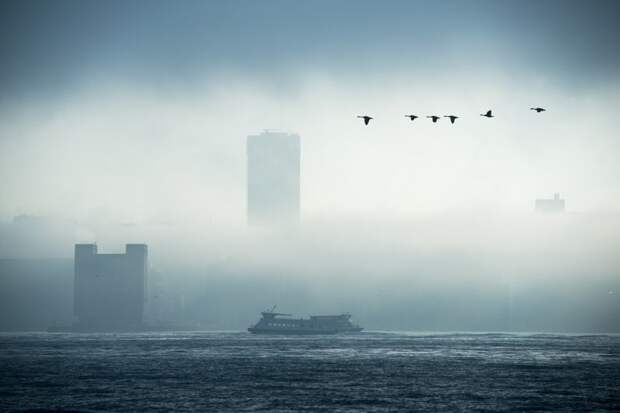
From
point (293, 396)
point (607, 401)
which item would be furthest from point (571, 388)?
point (293, 396)

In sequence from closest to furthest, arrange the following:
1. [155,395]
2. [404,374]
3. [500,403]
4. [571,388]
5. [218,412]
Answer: [218,412], [500,403], [155,395], [571,388], [404,374]

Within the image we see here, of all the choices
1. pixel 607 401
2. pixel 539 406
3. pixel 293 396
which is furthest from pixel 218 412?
pixel 607 401

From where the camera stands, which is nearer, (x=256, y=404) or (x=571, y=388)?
(x=256, y=404)

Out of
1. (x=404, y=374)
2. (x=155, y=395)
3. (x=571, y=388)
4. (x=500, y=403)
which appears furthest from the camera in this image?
(x=404, y=374)

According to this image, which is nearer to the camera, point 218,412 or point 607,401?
point 218,412

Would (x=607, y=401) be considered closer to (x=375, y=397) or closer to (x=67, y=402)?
(x=375, y=397)

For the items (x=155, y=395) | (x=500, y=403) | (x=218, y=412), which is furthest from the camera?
(x=155, y=395)

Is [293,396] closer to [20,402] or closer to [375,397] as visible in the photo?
[375,397]

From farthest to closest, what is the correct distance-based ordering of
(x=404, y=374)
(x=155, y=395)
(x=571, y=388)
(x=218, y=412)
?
1. (x=404, y=374)
2. (x=571, y=388)
3. (x=155, y=395)
4. (x=218, y=412)

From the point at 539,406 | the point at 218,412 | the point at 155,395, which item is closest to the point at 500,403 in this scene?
the point at 539,406
